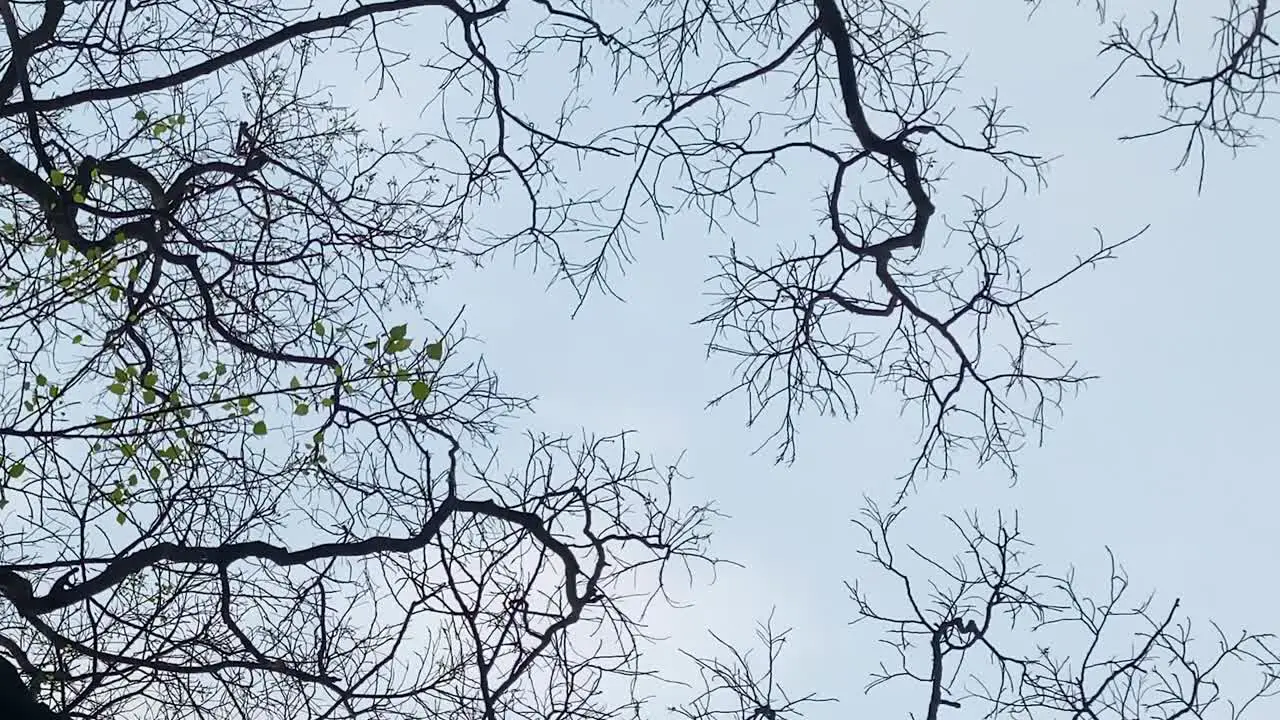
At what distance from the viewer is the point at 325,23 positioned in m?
6.68

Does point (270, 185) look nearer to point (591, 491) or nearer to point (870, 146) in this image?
point (591, 491)

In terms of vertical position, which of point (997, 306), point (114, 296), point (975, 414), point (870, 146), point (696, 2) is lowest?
point (114, 296)

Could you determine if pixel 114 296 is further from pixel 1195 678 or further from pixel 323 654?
pixel 1195 678

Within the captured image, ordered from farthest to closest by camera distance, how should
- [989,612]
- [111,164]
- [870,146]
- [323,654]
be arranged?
1. [111,164]
2. [870,146]
3. [989,612]
4. [323,654]

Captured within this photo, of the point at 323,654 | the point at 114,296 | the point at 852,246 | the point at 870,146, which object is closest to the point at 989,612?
the point at 852,246

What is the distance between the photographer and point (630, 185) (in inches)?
231

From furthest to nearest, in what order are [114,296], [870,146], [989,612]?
1. [870,146]
2. [989,612]
3. [114,296]

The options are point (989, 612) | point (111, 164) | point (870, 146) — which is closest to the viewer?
point (989, 612)

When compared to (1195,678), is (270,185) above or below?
above

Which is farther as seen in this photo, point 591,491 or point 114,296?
point 591,491

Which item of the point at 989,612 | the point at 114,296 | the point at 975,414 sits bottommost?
the point at 989,612

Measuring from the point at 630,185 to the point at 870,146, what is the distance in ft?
4.43

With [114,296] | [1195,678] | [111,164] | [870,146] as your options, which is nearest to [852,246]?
[870,146]

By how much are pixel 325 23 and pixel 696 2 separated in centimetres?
238
